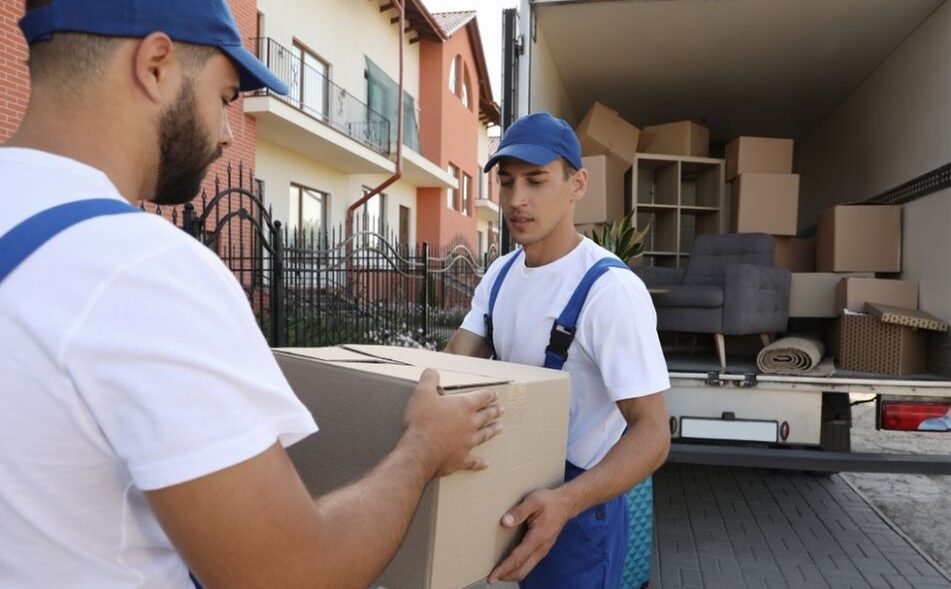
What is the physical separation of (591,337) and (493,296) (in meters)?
0.51

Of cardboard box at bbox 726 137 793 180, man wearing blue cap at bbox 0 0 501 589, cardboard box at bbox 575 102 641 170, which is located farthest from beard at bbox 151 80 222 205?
cardboard box at bbox 726 137 793 180

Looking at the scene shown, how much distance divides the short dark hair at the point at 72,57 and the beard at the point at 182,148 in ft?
0.33

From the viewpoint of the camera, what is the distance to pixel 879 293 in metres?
4.12

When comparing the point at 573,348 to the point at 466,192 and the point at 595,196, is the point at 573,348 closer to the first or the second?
the point at 595,196

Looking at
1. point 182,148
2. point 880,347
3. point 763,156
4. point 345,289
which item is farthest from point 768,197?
point 182,148

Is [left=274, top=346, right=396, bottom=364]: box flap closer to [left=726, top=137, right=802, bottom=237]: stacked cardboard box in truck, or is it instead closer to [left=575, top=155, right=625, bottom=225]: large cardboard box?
[left=575, top=155, right=625, bottom=225]: large cardboard box

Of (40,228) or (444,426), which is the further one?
(444,426)

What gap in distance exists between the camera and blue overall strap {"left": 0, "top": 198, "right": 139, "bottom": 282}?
75cm

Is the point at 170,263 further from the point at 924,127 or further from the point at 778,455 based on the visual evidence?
the point at 924,127

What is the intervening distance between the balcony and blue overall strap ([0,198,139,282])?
10.8 metres

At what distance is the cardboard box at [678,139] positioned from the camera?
6.48 metres

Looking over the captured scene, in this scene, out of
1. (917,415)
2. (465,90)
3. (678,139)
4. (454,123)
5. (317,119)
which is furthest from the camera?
(465,90)

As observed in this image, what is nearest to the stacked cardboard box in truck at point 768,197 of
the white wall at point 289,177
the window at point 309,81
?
the white wall at point 289,177

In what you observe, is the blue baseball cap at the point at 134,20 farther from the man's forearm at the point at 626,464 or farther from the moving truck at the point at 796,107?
the moving truck at the point at 796,107
